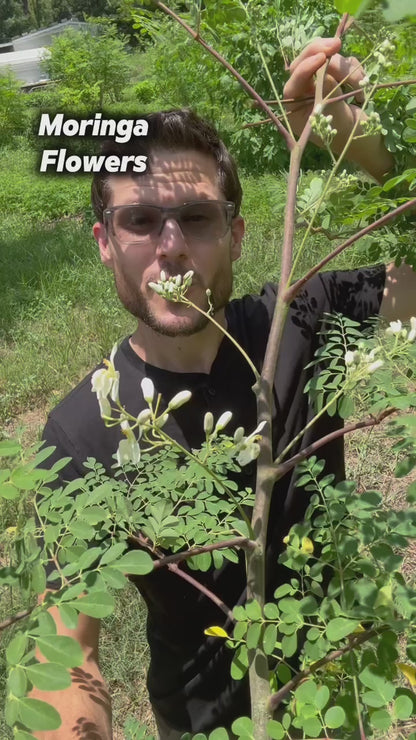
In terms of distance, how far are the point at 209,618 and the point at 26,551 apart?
89cm

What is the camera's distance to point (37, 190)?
9.70 m

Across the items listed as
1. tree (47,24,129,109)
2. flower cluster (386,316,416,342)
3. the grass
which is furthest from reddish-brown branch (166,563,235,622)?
tree (47,24,129,109)

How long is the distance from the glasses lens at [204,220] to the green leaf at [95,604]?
3.30 feet

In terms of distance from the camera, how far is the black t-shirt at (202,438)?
145 cm

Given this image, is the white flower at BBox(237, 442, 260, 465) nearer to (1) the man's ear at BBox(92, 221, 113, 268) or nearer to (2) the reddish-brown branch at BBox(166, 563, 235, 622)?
(2) the reddish-brown branch at BBox(166, 563, 235, 622)

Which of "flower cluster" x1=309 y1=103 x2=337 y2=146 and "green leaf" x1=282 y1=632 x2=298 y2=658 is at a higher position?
"flower cluster" x1=309 y1=103 x2=337 y2=146

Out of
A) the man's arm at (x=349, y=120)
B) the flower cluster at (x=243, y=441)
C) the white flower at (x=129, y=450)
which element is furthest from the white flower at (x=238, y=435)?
the man's arm at (x=349, y=120)

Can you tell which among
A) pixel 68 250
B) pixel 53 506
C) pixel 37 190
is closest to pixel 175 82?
pixel 37 190

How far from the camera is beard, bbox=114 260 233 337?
1.44 metres

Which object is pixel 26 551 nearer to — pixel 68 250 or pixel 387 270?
pixel 387 270

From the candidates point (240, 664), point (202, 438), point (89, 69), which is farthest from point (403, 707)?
point (89, 69)

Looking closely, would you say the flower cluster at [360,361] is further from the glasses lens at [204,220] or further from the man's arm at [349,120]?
the glasses lens at [204,220]

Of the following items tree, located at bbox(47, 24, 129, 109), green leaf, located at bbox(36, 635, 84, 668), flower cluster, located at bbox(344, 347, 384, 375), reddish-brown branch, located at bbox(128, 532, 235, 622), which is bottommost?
tree, located at bbox(47, 24, 129, 109)

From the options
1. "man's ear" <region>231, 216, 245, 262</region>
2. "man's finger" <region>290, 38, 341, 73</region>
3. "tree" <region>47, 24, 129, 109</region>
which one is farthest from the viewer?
"tree" <region>47, 24, 129, 109</region>
